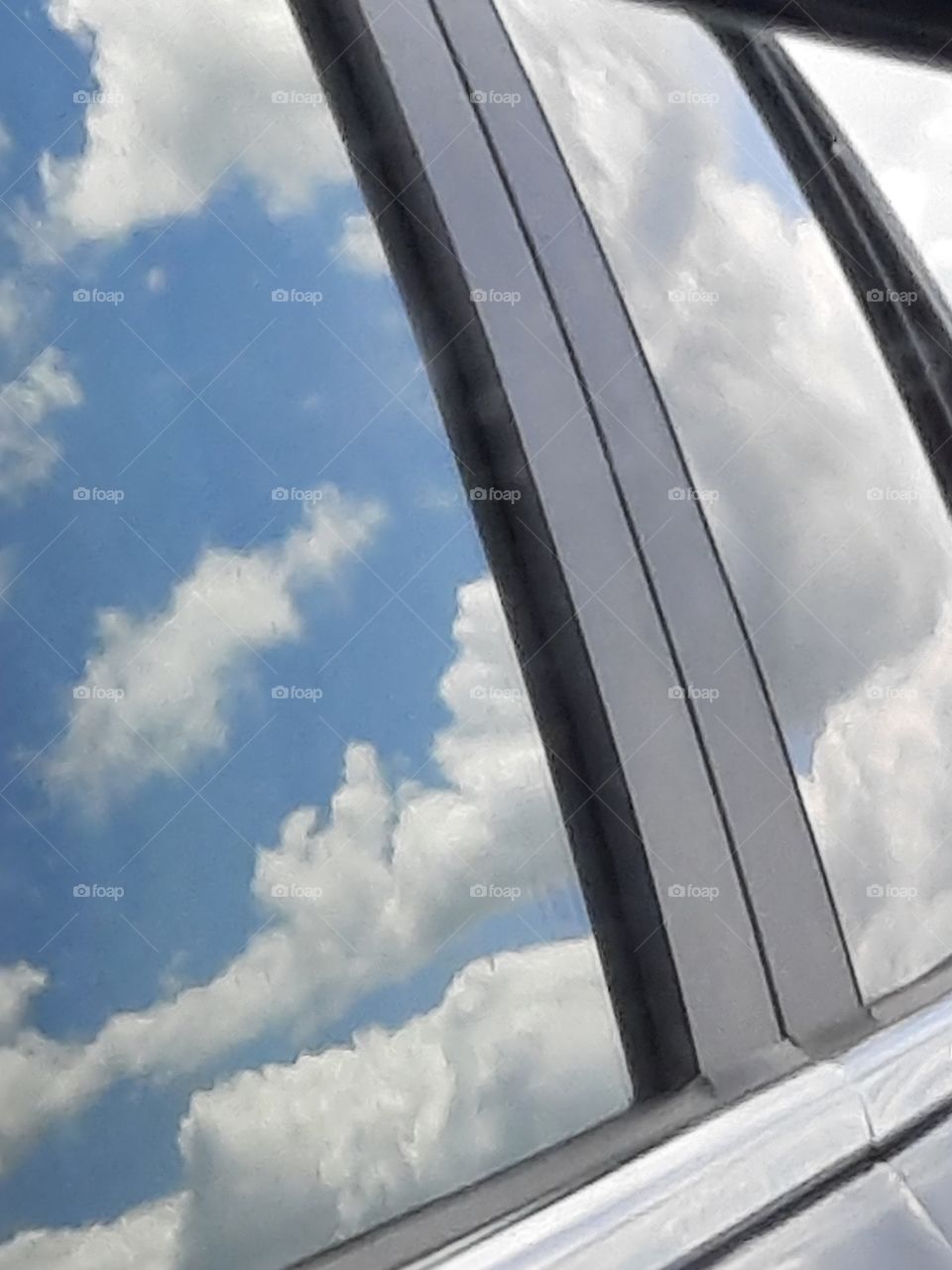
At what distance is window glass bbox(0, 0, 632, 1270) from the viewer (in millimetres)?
841

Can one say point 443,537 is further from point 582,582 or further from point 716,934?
point 716,934

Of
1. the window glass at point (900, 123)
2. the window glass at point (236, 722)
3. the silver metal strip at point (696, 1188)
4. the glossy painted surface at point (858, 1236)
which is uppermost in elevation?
the window glass at point (900, 123)

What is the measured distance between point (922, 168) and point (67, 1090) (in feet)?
5.16

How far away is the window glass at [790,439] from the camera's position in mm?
1205

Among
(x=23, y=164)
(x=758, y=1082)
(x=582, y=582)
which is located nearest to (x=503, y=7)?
(x=23, y=164)

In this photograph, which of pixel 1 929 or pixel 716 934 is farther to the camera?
pixel 716 934

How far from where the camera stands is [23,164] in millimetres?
1028

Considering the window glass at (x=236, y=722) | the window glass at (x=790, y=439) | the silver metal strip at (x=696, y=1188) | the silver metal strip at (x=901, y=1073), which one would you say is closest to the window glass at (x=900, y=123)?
the window glass at (x=790, y=439)

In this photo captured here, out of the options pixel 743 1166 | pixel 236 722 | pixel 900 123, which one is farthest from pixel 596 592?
pixel 900 123

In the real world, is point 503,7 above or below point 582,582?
above

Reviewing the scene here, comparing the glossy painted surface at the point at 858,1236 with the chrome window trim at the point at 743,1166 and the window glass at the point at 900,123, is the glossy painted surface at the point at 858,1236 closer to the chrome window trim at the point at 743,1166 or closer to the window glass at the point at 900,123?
the chrome window trim at the point at 743,1166

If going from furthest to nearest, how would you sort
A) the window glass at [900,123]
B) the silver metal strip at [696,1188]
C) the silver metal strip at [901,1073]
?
the window glass at [900,123], the silver metal strip at [901,1073], the silver metal strip at [696,1188]

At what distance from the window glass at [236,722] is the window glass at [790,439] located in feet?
0.93

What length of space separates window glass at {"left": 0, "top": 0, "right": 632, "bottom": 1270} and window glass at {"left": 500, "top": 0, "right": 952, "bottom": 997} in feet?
0.93
